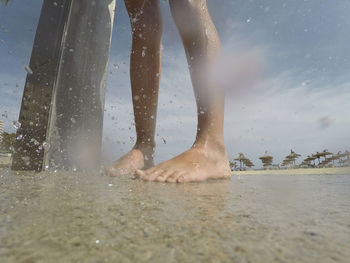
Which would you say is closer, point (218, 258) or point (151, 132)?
point (218, 258)

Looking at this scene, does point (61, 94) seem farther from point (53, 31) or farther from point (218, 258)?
point (218, 258)

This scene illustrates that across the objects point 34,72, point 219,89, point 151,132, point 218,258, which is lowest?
point 218,258

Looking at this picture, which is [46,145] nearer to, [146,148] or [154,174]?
[146,148]

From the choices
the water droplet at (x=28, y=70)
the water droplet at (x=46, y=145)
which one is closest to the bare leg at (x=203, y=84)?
the water droplet at (x=46, y=145)

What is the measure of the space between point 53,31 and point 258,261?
205cm

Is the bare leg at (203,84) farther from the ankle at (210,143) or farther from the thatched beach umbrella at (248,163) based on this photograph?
the thatched beach umbrella at (248,163)

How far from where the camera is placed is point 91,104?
7.14ft

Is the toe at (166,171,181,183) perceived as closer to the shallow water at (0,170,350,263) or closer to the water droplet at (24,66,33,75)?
the shallow water at (0,170,350,263)

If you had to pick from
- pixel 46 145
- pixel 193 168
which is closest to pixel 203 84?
pixel 193 168

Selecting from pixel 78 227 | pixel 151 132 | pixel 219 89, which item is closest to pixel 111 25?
pixel 151 132

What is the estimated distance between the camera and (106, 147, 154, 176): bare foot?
1632mm

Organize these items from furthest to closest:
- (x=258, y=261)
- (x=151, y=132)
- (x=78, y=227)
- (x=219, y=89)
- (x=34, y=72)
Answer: (x=151, y=132)
(x=34, y=72)
(x=219, y=89)
(x=78, y=227)
(x=258, y=261)

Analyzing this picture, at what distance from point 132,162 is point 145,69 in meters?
0.82

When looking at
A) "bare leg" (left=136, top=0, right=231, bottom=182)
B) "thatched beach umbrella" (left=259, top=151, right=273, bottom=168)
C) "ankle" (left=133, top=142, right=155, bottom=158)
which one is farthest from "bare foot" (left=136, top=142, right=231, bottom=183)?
"thatched beach umbrella" (left=259, top=151, right=273, bottom=168)
